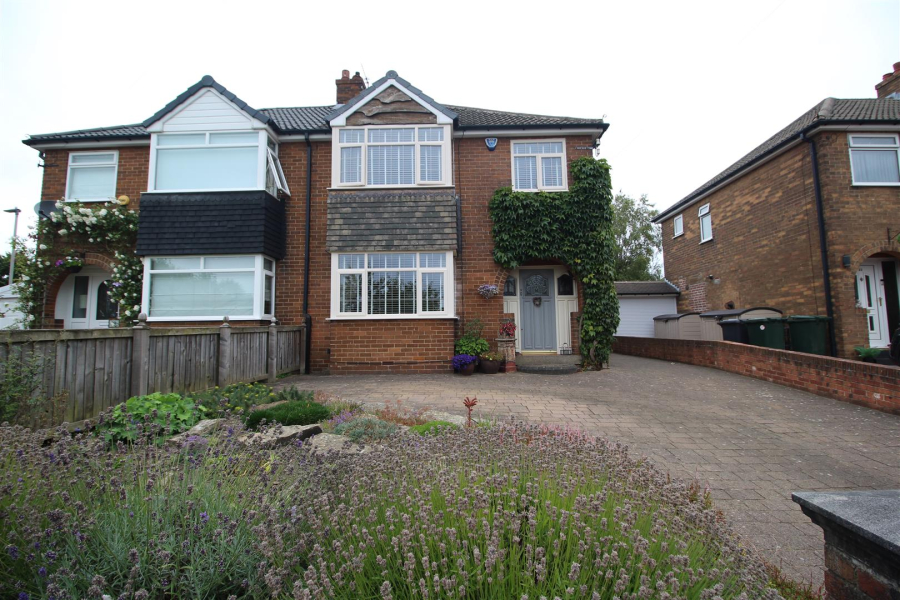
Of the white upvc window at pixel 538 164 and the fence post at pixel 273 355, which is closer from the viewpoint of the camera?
the fence post at pixel 273 355

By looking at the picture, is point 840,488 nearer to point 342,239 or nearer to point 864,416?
point 864,416

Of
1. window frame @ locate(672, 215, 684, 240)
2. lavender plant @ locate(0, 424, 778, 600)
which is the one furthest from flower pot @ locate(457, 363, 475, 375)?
window frame @ locate(672, 215, 684, 240)

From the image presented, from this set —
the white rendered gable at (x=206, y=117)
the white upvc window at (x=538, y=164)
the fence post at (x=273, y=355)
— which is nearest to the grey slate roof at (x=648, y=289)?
the white upvc window at (x=538, y=164)

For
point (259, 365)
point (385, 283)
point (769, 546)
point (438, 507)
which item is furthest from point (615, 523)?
point (385, 283)

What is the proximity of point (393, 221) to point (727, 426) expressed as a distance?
7.70 m

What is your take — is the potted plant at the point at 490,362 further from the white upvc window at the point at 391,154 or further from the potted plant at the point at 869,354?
the potted plant at the point at 869,354

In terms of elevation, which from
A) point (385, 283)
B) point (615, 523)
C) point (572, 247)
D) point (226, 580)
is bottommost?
point (226, 580)

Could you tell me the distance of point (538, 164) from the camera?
11000mm

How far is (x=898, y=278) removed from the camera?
11266 millimetres

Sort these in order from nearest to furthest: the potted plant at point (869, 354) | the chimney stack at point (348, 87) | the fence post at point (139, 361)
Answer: the fence post at point (139, 361) → the potted plant at point (869, 354) → the chimney stack at point (348, 87)

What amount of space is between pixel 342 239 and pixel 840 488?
937 centimetres

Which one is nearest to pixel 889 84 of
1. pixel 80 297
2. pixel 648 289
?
pixel 648 289

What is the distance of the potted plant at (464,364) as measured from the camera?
9.60 metres

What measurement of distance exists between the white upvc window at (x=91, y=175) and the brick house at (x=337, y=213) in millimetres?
35
